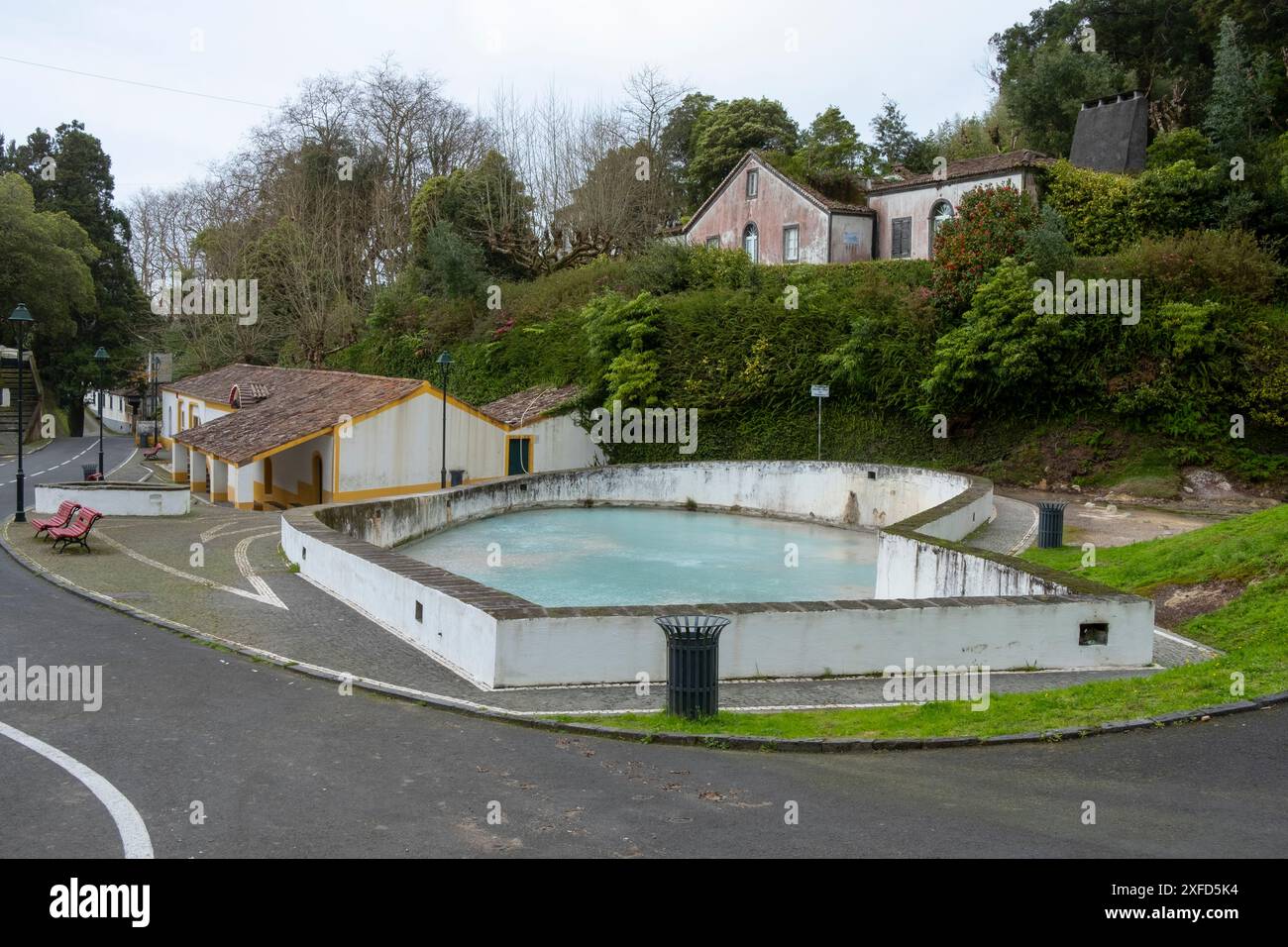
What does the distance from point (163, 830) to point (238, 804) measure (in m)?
0.55

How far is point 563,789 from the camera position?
7.64 m

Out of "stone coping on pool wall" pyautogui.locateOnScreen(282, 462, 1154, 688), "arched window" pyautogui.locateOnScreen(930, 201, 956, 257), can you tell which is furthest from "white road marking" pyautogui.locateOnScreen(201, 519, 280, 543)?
"arched window" pyautogui.locateOnScreen(930, 201, 956, 257)

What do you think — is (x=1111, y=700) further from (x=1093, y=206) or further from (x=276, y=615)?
(x=1093, y=206)

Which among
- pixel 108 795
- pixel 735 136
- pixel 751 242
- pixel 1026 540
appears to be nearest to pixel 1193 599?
pixel 1026 540

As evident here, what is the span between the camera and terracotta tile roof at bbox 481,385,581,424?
120 ft

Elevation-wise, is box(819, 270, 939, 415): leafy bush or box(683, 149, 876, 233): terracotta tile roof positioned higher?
box(683, 149, 876, 233): terracotta tile roof

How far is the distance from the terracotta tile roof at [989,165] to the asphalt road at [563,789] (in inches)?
1153

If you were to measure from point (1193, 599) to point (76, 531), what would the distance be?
18029mm

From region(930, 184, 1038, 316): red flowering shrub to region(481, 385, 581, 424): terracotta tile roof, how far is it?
12858mm

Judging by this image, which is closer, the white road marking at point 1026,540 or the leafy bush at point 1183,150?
the white road marking at point 1026,540

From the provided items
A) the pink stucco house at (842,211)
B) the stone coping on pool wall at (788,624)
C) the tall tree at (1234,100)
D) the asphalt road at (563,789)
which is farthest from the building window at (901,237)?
the asphalt road at (563,789)

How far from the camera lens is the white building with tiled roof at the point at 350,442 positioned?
2927 cm

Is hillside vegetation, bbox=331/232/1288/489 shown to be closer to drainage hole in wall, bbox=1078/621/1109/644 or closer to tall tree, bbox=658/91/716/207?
tall tree, bbox=658/91/716/207

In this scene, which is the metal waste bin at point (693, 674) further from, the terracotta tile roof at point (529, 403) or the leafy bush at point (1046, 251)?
the terracotta tile roof at point (529, 403)
